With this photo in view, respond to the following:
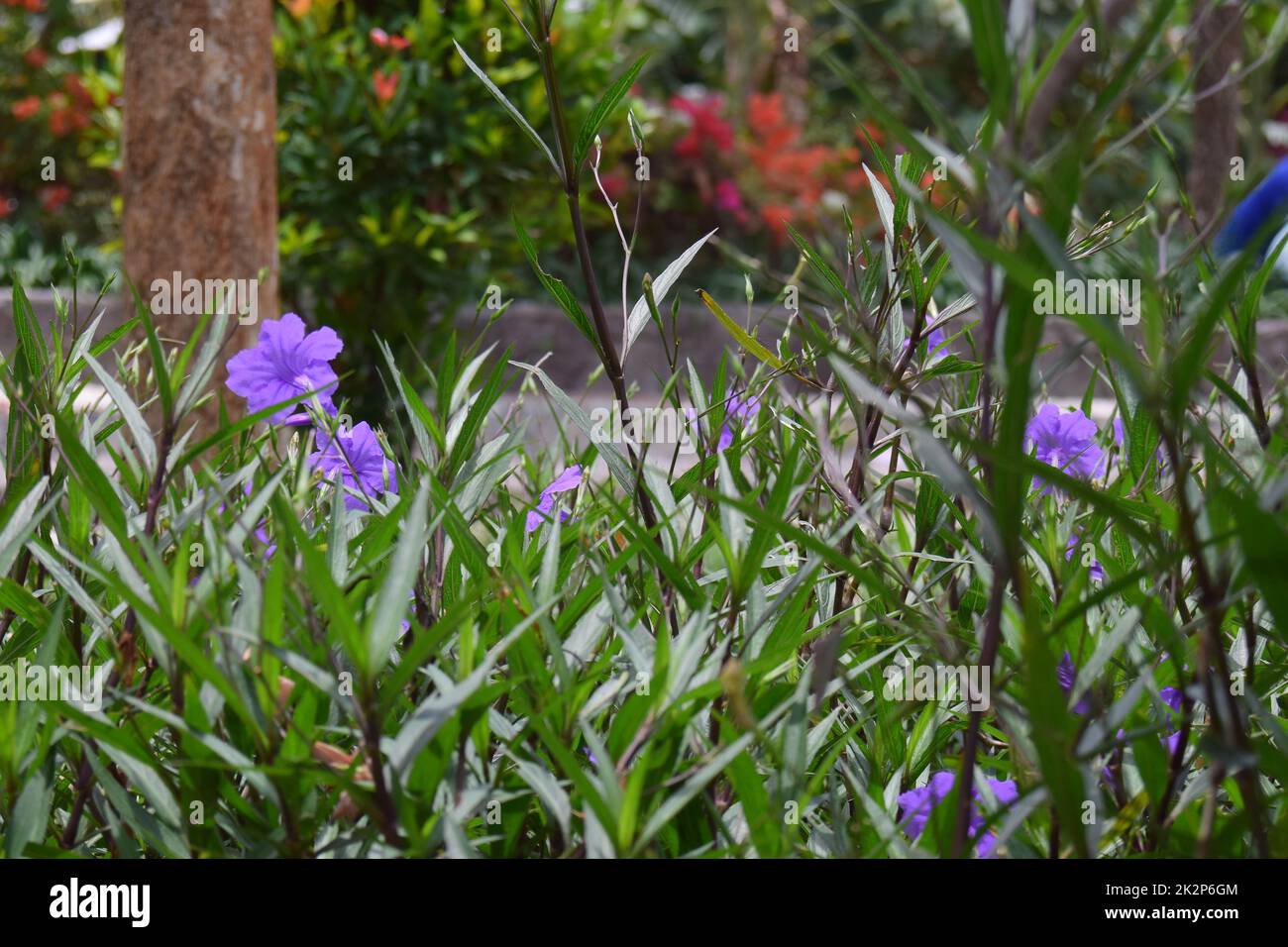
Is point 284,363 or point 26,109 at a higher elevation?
point 26,109

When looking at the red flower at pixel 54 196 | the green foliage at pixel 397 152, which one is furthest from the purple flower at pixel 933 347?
the red flower at pixel 54 196

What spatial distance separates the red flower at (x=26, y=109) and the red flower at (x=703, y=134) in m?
4.43

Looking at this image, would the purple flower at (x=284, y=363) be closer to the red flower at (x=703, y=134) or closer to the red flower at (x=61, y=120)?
the red flower at (x=703, y=134)

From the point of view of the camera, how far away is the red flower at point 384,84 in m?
4.61

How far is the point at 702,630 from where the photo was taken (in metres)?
0.62

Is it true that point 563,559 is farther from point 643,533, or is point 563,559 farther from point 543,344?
point 543,344

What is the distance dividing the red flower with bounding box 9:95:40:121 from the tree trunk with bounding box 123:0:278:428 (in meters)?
6.13

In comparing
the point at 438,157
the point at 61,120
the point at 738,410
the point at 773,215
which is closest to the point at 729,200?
the point at 773,215

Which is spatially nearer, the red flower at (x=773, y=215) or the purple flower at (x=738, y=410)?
the purple flower at (x=738, y=410)

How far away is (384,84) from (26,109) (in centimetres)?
489

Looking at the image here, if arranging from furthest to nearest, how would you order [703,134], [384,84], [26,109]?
[26,109]
[703,134]
[384,84]

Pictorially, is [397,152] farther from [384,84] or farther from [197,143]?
[197,143]

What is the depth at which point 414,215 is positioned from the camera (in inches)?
188
